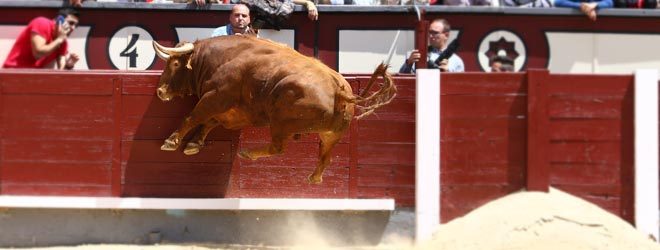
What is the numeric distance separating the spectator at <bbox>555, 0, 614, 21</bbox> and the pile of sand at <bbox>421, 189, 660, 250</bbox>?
6.40ft

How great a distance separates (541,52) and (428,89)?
6.04ft

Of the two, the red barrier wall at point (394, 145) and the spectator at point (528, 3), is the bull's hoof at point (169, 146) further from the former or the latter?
the spectator at point (528, 3)

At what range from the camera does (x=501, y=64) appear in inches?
316

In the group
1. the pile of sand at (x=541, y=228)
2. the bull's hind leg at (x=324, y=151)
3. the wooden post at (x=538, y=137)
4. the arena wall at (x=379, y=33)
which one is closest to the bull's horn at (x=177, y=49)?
the bull's hind leg at (x=324, y=151)

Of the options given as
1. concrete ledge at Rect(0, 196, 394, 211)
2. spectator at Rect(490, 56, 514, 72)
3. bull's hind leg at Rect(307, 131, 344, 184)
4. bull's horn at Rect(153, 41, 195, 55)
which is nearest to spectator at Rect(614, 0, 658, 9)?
spectator at Rect(490, 56, 514, 72)

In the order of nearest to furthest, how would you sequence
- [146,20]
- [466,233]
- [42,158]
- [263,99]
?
[263,99], [466,233], [42,158], [146,20]

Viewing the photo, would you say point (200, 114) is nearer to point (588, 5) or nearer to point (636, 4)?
point (588, 5)

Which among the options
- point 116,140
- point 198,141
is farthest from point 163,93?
point 116,140

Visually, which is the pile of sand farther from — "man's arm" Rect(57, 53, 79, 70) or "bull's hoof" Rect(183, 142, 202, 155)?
"man's arm" Rect(57, 53, 79, 70)

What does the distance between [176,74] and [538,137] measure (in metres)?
2.60

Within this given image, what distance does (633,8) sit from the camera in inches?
328

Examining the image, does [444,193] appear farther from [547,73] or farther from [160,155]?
[160,155]

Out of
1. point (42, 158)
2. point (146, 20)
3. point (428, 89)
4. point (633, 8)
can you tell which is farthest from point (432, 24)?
point (42, 158)

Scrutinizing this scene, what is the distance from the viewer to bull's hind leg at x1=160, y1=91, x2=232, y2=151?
21.4 ft
